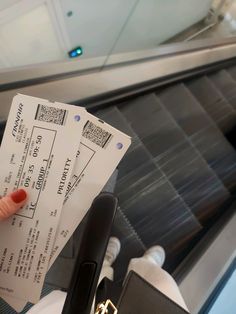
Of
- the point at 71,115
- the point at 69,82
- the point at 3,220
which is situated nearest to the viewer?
the point at 3,220

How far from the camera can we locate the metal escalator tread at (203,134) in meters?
2.37

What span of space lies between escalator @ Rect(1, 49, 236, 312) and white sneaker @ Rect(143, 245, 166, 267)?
0.27ft

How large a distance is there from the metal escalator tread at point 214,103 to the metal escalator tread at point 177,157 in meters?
0.63

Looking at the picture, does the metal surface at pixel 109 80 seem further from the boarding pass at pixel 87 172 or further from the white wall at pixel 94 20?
the boarding pass at pixel 87 172

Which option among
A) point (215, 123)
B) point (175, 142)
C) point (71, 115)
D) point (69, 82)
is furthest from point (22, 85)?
point (215, 123)

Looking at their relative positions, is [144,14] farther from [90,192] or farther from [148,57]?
[90,192]

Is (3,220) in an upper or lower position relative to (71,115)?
lower

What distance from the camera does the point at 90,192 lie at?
3.04 ft

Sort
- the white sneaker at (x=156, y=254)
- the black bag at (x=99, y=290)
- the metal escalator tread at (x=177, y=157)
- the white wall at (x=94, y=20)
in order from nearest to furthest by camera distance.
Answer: the black bag at (x=99, y=290), the white sneaker at (x=156, y=254), the metal escalator tread at (x=177, y=157), the white wall at (x=94, y=20)

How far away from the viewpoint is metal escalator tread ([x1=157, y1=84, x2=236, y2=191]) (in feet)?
7.77

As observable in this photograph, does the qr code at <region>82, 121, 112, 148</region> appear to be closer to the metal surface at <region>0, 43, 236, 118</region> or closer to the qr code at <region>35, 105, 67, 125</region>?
the qr code at <region>35, 105, 67, 125</region>

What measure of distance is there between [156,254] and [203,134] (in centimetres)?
112

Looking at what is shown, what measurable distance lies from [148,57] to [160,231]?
4.44 feet

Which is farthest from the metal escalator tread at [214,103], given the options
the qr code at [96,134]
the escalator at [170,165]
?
the qr code at [96,134]
